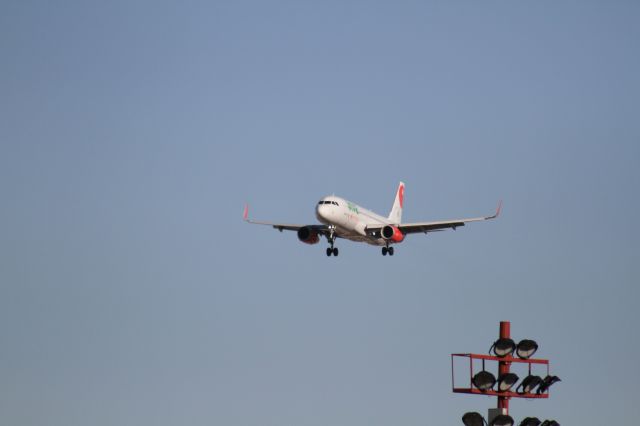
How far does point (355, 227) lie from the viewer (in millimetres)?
101312

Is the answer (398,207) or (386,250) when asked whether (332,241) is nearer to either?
(386,250)

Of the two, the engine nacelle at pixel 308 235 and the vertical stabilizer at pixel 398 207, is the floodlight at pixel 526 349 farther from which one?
the vertical stabilizer at pixel 398 207

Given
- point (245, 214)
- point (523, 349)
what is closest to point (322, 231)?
point (245, 214)

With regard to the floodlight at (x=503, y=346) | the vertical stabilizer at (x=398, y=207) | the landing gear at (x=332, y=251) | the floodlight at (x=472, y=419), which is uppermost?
the vertical stabilizer at (x=398, y=207)

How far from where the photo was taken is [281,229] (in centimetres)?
11188

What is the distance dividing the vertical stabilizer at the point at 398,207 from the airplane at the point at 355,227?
67.4ft

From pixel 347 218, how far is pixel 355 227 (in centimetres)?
184

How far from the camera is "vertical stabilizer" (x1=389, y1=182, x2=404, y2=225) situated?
5059 inches

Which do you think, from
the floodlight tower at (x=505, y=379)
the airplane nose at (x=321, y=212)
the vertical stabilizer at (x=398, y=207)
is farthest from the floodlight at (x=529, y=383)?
the vertical stabilizer at (x=398, y=207)

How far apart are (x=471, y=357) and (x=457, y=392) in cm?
203

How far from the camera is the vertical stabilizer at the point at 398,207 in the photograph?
128 metres

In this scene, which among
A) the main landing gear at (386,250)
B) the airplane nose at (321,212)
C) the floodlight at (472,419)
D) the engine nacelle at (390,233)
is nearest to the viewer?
the floodlight at (472,419)

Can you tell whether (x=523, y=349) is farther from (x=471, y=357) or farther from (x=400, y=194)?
(x=400, y=194)

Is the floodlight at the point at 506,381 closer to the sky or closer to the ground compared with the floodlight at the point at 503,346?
closer to the ground
